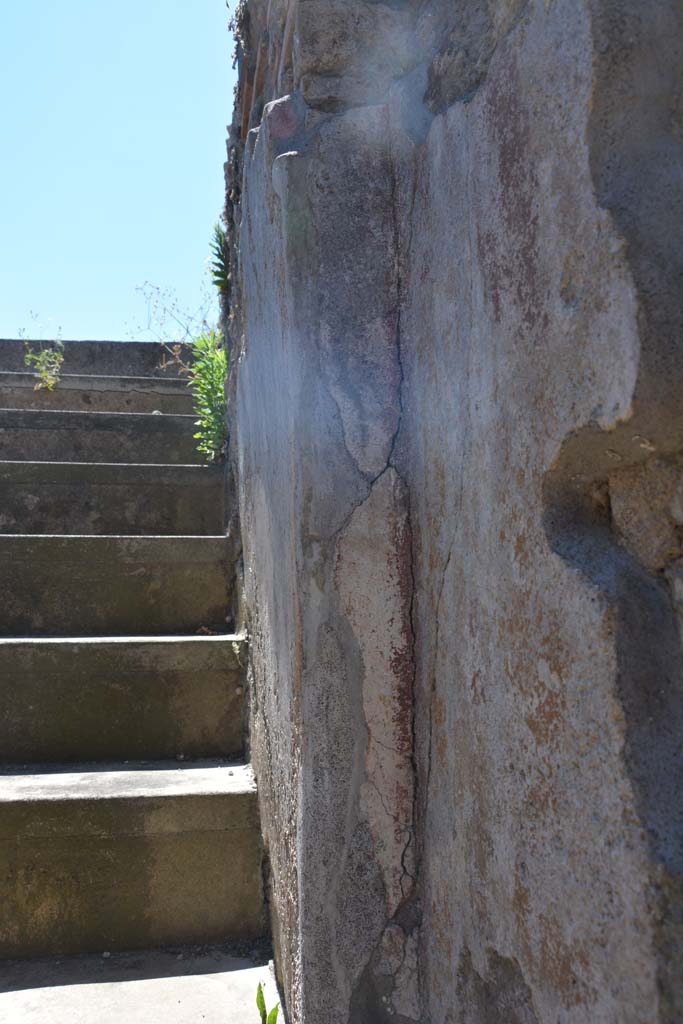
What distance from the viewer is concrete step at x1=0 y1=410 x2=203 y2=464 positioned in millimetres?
3623

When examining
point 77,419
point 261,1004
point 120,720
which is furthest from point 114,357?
point 261,1004

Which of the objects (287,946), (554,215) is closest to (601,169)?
(554,215)

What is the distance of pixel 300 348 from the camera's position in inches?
53.9

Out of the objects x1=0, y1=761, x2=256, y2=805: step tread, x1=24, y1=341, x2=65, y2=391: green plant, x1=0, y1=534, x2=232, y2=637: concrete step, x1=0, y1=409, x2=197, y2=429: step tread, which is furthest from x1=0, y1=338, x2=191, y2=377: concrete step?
x1=0, y1=761, x2=256, y2=805: step tread

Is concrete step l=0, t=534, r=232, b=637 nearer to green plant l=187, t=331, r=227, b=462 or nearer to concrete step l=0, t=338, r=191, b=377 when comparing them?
green plant l=187, t=331, r=227, b=462

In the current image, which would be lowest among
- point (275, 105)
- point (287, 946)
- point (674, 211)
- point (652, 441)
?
point (287, 946)

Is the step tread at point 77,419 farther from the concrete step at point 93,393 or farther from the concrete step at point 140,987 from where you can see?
the concrete step at point 140,987

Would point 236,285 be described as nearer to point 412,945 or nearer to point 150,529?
point 150,529

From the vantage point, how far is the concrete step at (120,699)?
226cm

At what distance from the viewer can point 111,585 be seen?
266 centimetres

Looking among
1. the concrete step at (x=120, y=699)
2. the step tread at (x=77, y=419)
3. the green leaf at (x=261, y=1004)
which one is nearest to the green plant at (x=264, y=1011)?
the green leaf at (x=261, y=1004)

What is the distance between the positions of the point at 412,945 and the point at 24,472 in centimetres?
231

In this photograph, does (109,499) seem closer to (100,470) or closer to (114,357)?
(100,470)

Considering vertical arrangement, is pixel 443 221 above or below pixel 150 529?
above
